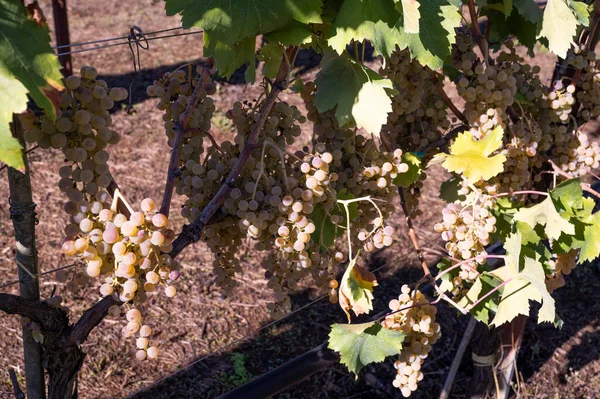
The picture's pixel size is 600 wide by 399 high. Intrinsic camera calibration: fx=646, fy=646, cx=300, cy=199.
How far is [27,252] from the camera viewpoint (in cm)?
107

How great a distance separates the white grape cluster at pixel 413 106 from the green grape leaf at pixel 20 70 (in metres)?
0.81

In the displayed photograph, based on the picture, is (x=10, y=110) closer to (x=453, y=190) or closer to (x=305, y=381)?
(x=453, y=190)

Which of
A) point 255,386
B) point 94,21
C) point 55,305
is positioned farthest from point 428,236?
point 94,21

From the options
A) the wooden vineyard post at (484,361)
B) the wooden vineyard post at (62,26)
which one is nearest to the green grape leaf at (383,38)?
the wooden vineyard post at (484,361)

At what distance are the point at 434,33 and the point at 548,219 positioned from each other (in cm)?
49

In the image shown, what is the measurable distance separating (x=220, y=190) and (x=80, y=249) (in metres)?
0.32

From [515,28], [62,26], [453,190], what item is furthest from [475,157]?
[62,26]

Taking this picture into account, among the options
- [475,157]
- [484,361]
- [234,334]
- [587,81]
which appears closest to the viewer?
[475,157]

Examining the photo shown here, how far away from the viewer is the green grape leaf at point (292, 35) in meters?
1.08

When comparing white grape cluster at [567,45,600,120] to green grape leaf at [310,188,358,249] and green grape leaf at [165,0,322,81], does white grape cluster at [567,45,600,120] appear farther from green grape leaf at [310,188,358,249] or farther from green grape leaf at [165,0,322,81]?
green grape leaf at [165,0,322,81]

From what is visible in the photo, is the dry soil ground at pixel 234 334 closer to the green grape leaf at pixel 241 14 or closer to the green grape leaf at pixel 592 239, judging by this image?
the green grape leaf at pixel 592 239

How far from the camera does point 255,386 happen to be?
1.68 metres

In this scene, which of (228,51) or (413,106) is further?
(413,106)

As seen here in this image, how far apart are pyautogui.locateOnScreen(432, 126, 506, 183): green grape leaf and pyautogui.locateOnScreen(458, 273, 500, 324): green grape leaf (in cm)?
24
